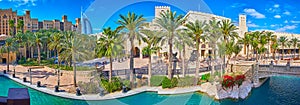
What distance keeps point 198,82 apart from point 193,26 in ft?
16.3

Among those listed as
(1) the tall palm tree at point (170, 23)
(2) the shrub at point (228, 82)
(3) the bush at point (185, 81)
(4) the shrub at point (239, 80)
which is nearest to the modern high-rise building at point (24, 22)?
(1) the tall palm tree at point (170, 23)

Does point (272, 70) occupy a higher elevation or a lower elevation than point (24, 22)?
lower

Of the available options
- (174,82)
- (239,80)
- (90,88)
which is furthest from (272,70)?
(90,88)

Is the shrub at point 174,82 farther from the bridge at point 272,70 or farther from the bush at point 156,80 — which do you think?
the bridge at point 272,70

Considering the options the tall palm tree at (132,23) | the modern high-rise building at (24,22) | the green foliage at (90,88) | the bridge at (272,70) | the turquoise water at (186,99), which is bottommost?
the turquoise water at (186,99)

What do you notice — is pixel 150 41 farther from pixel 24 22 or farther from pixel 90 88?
pixel 24 22

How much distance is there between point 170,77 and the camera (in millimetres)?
21250

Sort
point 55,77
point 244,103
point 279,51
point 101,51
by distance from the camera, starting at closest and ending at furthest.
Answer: point 244,103 → point 101,51 → point 55,77 → point 279,51

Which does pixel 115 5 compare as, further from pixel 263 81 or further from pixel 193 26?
pixel 263 81

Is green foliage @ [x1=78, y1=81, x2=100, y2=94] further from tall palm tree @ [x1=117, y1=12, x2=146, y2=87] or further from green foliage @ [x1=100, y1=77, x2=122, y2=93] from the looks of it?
tall palm tree @ [x1=117, y1=12, x2=146, y2=87]

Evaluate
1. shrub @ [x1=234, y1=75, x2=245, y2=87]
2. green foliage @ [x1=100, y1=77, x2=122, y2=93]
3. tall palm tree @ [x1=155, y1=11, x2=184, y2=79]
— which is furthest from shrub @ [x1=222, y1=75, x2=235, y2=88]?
green foliage @ [x1=100, y1=77, x2=122, y2=93]

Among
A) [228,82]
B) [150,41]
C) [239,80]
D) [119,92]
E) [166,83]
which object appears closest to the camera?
[119,92]

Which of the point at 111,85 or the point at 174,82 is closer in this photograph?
the point at 111,85

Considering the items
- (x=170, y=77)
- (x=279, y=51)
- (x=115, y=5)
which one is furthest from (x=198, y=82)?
(x=279, y=51)
